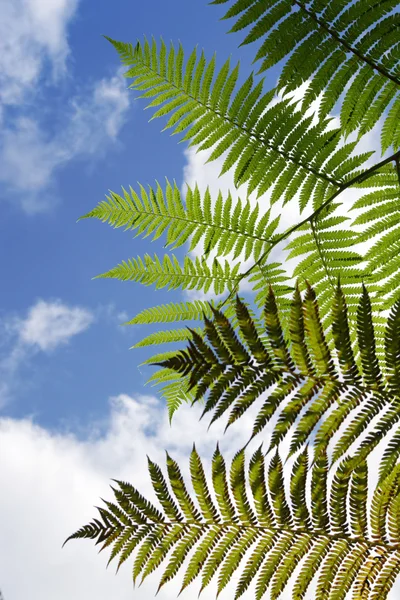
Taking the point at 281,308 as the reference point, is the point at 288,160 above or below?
above

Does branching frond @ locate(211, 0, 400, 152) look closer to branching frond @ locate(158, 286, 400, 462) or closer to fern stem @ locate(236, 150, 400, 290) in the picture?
fern stem @ locate(236, 150, 400, 290)

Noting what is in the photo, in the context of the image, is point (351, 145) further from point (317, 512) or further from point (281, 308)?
point (317, 512)

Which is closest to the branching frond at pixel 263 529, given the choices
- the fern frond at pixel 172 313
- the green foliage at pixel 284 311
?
the green foliage at pixel 284 311

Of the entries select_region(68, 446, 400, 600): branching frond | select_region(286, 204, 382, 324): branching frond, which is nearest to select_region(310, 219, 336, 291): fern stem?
select_region(286, 204, 382, 324): branching frond

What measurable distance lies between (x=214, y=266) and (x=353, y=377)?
1.11m

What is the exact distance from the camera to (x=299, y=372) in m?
1.09

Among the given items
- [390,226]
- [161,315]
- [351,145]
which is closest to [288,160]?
[351,145]

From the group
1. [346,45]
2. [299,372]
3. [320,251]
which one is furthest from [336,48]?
[299,372]

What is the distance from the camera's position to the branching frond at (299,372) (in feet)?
3.40

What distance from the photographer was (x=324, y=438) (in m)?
1.10

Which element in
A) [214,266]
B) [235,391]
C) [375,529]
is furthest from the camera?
[214,266]

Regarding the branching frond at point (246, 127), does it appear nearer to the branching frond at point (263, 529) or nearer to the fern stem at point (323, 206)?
the fern stem at point (323, 206)

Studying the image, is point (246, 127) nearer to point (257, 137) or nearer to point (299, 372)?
point (257, 137)

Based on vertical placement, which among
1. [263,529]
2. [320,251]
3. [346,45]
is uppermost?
[346,45]
